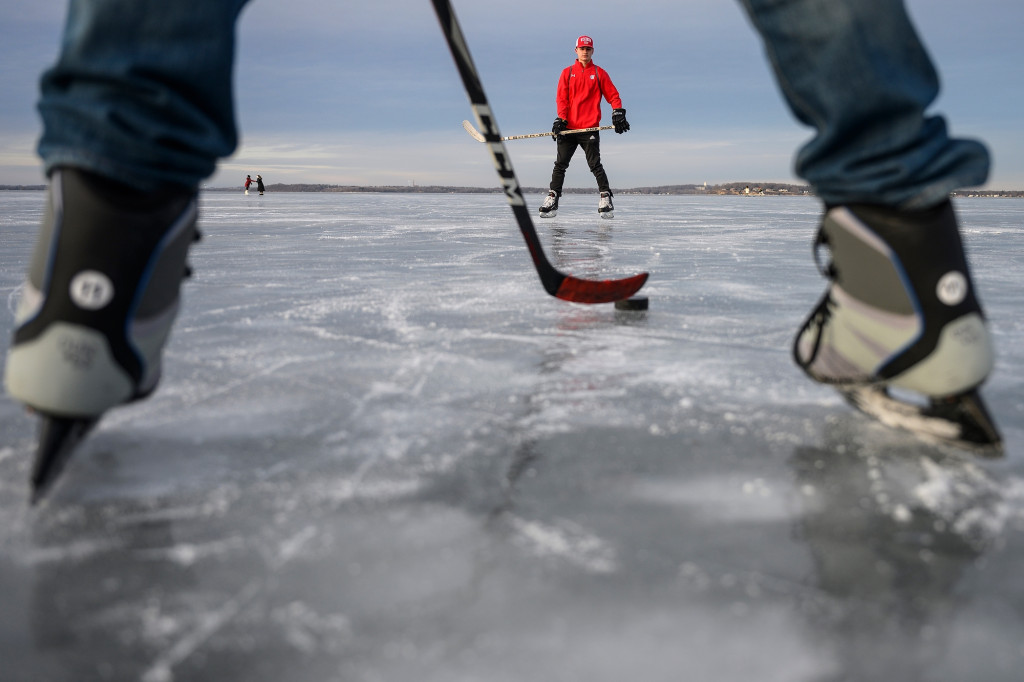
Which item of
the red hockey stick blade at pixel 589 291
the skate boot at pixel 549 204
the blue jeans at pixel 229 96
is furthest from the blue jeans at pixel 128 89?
the skate boot at pixel 549 204

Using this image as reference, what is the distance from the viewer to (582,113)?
25.2 feet

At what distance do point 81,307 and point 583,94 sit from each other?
731cm

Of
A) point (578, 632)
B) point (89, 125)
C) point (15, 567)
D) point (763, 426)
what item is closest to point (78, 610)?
point (15, 567)

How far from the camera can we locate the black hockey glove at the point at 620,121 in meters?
7.33

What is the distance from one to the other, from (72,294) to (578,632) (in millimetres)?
637

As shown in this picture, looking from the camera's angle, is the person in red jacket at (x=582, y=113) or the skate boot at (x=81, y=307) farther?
the person in red jacket at (x=582, y=113)

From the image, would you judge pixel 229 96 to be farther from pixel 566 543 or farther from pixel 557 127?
pixel 557 127

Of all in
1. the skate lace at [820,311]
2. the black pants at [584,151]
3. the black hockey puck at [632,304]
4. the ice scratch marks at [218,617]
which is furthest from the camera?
the black pants at [584,151]

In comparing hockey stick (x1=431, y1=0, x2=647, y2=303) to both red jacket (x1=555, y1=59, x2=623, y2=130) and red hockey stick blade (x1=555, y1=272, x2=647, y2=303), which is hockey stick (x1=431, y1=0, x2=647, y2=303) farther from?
red jacket (x1=555, y1=59, x2=623, y2=130)

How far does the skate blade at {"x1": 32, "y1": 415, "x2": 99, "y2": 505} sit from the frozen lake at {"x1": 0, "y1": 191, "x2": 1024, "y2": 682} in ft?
0.08

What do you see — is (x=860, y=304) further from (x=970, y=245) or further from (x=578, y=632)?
(x=970, y=245)

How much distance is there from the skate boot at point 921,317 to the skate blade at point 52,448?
3.15 feet

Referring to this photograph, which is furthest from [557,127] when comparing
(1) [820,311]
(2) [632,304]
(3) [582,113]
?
(1) [820,311]

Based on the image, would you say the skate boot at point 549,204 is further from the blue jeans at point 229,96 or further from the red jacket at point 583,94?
the blue jeans at point 229,96
